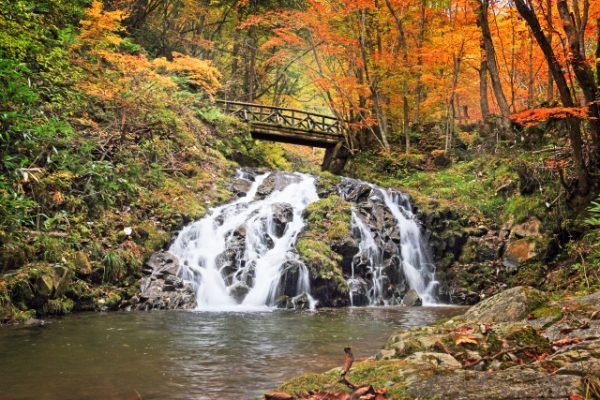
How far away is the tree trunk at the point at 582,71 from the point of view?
23.2ft

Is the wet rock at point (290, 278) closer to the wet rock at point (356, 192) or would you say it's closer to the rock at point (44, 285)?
the wet rock at point (356, 192)

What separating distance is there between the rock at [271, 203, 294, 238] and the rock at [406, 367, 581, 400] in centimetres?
946

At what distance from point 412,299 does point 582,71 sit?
5.75 meters

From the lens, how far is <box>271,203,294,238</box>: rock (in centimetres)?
1219

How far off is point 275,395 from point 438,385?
95 cm

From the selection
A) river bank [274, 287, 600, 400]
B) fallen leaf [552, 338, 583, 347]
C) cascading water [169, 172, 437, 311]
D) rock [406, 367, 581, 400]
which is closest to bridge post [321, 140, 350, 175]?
cascading water [169, 172, 437, 311]

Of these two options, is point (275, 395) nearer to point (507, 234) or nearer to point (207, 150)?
point (507, 234)

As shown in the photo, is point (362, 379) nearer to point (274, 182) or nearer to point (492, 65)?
point (274, 182)

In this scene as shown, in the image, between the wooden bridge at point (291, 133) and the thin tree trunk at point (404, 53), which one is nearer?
the thin tree trunk at point (404, 53)

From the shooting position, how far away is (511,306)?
493 centimetres

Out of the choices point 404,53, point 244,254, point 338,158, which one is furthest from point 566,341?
point 338,158

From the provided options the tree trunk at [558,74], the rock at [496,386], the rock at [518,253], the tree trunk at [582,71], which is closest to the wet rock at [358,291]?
the rock at [518,253]

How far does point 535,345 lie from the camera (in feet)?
11.0

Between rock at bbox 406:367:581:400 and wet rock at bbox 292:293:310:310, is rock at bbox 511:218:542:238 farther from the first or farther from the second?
rock at bbox 406:367:581:400
